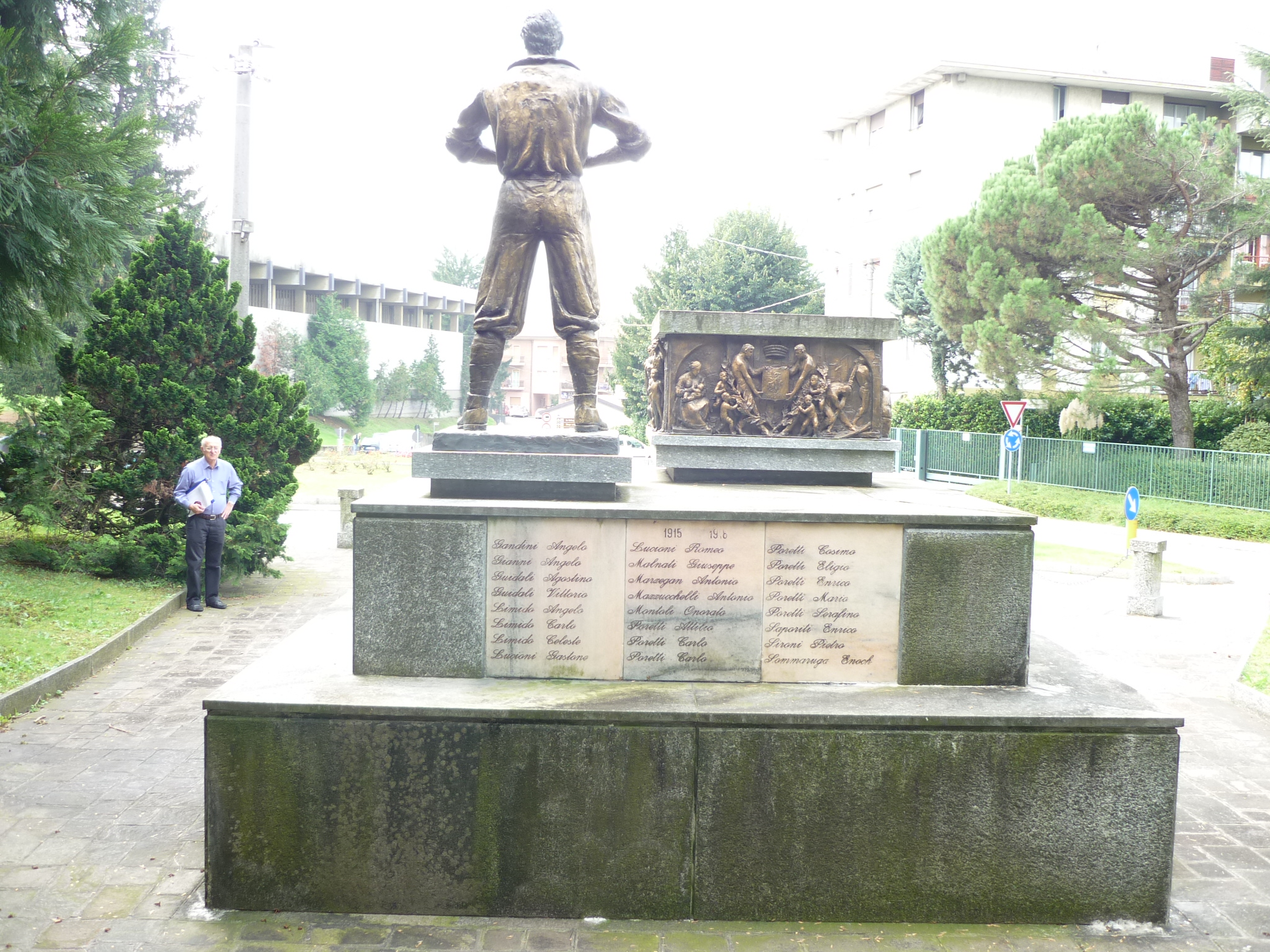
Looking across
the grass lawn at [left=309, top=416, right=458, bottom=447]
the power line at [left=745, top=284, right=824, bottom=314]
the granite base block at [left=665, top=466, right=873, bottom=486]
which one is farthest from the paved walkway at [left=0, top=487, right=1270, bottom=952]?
the grass lawn at [left=309, top=416, right=458, bottom=447]

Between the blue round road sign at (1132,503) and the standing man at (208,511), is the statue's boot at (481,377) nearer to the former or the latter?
the standing man at (208,511)

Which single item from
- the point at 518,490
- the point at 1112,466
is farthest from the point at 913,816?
the point at 1112,466

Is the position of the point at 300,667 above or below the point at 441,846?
above

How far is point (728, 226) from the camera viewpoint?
151 ft

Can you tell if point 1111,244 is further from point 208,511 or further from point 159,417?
point 208,511

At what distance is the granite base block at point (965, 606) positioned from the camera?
492 centimetres

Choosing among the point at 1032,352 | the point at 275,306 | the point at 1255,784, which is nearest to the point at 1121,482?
the point at 1032,352

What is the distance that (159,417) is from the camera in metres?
11.7

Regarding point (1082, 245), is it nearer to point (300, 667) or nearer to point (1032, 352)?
point (1032, 352)

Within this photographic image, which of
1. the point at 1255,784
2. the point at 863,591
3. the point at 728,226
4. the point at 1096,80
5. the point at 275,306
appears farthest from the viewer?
the point at 275,306

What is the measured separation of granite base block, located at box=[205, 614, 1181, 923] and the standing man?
6870mm

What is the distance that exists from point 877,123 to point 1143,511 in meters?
21.9

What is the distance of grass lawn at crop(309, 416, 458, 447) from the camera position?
5281 centimetres

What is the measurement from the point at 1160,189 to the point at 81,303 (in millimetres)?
24818
